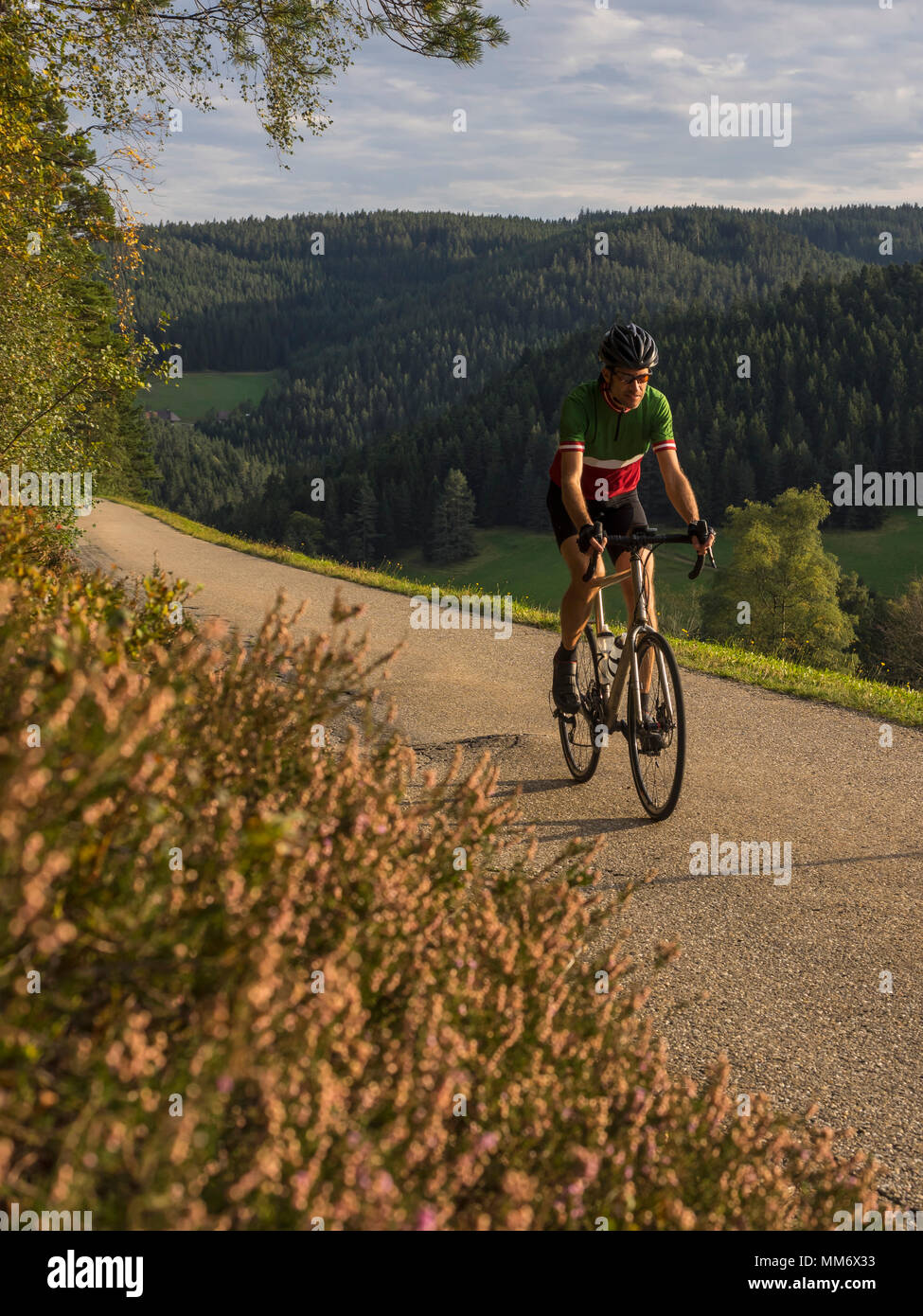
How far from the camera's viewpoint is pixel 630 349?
577 cm

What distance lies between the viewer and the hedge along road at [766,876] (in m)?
3.46

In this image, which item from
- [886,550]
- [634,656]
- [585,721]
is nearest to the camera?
[634,656]

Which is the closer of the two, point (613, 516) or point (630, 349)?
point (630, 349)

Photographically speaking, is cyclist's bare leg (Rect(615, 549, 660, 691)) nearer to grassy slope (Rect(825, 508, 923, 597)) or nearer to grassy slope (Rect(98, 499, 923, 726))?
grassy slope (Rect(98, 499, 923, 726))

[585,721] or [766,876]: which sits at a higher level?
[585,721]

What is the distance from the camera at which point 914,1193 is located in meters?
2.82

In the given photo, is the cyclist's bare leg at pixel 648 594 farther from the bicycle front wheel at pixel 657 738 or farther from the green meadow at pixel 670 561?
the green meadow at pixel 670 561

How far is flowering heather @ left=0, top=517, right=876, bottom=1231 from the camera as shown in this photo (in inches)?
62.3

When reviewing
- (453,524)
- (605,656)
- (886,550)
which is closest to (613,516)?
(605,656)

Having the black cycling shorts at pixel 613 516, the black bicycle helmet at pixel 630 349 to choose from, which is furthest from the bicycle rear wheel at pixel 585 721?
the black bicycle helmet at pixel 630 349

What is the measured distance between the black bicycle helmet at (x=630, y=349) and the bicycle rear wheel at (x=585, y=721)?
180cm

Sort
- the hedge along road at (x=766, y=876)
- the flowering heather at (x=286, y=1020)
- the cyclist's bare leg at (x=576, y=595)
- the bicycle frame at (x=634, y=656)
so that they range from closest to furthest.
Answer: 1. the flowering heather at (x=286, y=1020)
2. the hedge along road at (x=766, y=876)
3. the bicycle frame at (x=634, y=656)
4. the cyclist's bare leg at (x=576, y=595)

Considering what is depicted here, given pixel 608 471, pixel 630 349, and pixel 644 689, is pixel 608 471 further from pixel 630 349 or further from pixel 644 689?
pixel 644 689

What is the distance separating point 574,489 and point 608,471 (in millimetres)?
495
